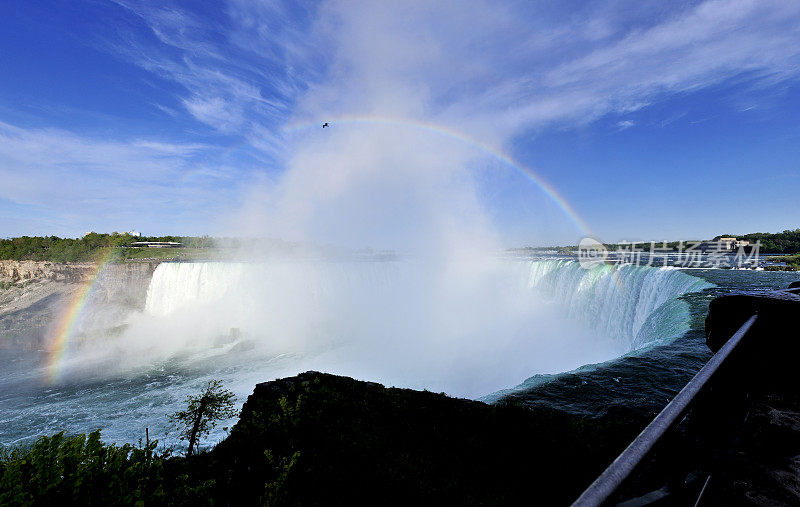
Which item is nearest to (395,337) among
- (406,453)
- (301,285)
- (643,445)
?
(301,285)

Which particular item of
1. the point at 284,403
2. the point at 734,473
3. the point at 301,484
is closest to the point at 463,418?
the point at 301,484

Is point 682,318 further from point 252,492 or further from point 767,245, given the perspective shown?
point 767,245

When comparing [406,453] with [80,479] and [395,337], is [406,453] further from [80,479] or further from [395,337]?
[395,337]

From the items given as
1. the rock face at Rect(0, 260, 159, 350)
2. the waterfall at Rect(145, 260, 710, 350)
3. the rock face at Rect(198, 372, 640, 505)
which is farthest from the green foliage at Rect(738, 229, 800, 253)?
the rock face at Rect(0, 260, 159, 350)

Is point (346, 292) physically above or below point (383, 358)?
above

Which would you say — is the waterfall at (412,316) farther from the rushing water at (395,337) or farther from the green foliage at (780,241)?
the green foliage at (780,241)

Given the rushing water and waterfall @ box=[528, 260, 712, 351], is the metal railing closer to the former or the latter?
the rushing water
